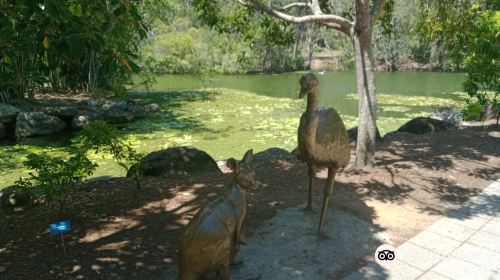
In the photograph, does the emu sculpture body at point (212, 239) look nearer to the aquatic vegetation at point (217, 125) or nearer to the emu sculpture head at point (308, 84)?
the emu sculpture head at point (308, 84)

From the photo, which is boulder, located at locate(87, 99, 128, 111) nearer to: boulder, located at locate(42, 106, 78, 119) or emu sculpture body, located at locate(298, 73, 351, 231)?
boulder, located at locate(42, 106, 78, 119)

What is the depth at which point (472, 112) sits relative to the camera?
542 inches

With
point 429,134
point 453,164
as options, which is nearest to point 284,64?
point 429,134

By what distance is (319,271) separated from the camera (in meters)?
4.48

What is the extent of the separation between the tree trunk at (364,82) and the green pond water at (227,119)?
15.2 ft

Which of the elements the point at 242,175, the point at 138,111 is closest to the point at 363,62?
the point at 242,175

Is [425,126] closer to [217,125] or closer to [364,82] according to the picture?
[364,82]

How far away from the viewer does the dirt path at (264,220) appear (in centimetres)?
452

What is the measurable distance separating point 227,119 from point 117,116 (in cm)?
460

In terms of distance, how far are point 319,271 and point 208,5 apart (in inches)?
264

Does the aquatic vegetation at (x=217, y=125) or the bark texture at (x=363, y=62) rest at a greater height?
the bark texture at (x=363, y=62)

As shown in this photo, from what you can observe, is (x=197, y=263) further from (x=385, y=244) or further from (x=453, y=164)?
(x=453, y=164)

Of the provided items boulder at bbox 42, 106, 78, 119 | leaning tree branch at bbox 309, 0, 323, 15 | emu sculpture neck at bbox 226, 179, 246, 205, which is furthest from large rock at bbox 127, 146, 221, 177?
boulder at bbox 42, 106, 78, 119

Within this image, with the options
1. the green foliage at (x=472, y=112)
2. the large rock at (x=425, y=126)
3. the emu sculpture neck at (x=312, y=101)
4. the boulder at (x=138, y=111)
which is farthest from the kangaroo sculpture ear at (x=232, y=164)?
the boulder at (x=138, y=111)
